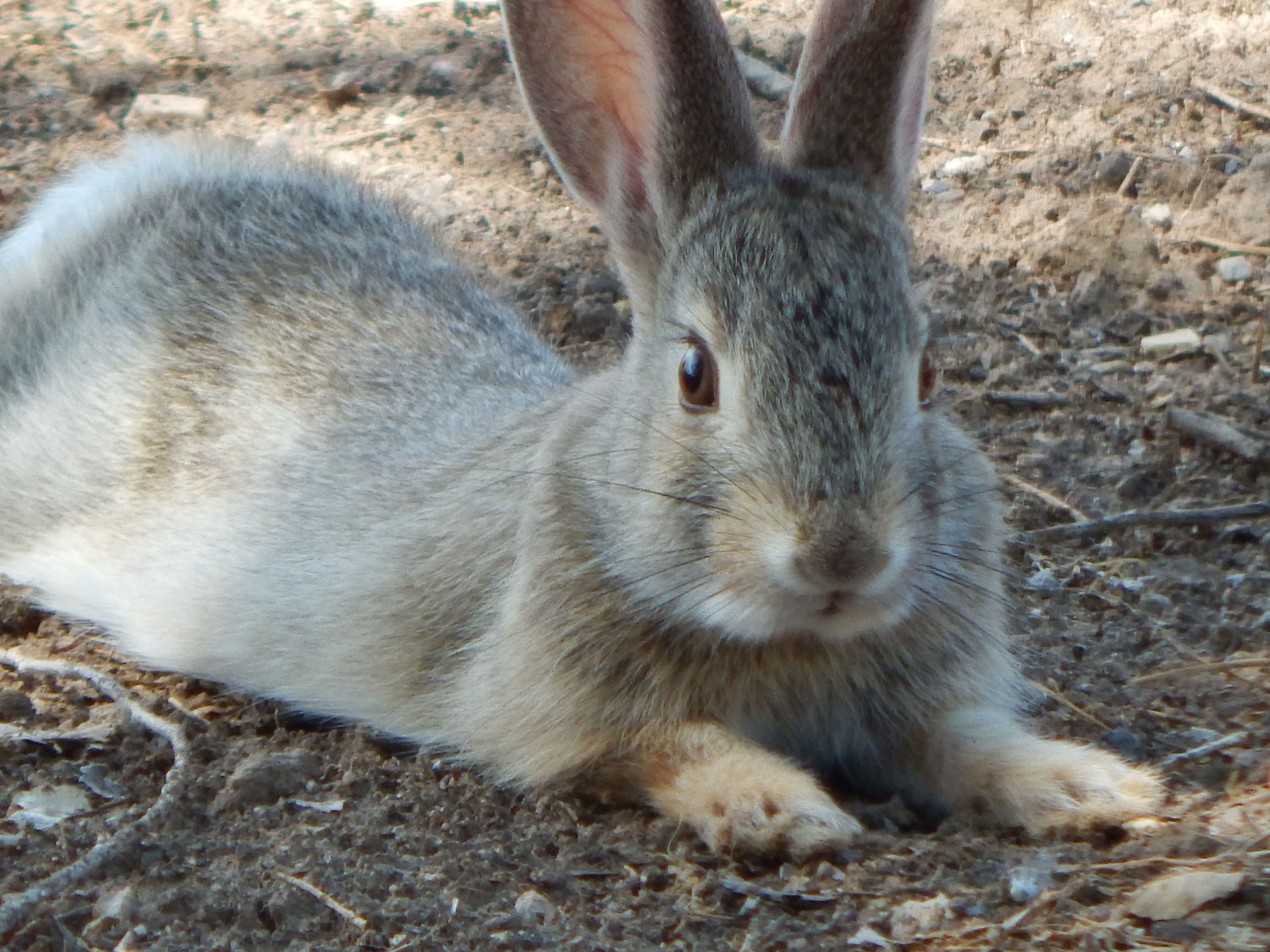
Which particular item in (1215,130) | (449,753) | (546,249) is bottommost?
(449,753)

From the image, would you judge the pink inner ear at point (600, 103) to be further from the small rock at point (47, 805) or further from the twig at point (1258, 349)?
the twig at point (1258, 349)

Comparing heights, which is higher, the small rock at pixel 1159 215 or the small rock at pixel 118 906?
the small rock at pixel 1159 215

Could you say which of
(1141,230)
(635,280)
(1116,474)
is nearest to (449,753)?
(635,280)

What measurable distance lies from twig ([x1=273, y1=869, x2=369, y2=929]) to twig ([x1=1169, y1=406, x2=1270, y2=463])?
338cm

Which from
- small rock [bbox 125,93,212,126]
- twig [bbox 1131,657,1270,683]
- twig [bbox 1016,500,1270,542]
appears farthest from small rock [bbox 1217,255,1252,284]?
small rock [bbox 125,93,212,126]

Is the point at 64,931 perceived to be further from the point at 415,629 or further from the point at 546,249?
the point at 546,249

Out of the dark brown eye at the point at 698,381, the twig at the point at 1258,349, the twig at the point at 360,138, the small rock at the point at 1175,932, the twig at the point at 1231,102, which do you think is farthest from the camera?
the twig at the point at 360,138

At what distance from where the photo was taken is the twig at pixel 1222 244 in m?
6.36

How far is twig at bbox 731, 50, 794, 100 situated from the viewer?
7289mm

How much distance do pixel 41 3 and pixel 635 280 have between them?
18.6 feet

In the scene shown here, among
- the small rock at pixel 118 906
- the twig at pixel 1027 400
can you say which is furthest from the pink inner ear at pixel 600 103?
the twig at pixel 1027 400

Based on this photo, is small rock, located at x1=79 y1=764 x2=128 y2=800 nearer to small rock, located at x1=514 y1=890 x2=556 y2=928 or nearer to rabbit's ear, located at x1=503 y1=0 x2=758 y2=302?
small rock, located at x1=514 y1=890 x2=556 y2=928

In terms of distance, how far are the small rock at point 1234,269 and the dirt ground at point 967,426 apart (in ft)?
0.05

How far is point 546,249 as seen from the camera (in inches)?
269
